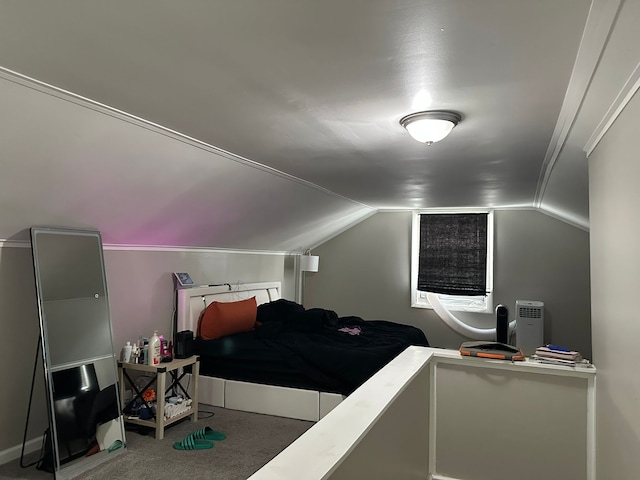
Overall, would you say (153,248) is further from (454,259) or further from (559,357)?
(454,259)

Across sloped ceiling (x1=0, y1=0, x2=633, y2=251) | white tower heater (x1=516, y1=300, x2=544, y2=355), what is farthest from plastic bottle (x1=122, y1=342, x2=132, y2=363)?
white tower heater (x1=516, y1=300, x2=544, y2=355)

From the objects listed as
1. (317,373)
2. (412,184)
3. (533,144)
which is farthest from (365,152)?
(317,373)

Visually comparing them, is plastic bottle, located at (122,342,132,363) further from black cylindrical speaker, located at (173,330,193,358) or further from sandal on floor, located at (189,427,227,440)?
sandal on floor, located at (189,427,227,440)

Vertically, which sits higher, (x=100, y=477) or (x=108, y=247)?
(x=108, y=247)

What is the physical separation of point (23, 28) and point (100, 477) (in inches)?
103

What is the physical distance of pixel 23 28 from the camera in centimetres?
158

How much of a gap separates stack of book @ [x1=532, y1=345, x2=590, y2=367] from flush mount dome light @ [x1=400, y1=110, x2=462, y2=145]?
1439 millimetres

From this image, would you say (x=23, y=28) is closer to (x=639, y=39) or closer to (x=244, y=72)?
(x=244, y=72)

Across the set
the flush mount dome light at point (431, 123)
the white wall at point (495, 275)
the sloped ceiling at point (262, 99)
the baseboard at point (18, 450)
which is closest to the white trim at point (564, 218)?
the white wall at point (495, 275)

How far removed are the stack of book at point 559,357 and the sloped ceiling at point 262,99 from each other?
1278 millimetres

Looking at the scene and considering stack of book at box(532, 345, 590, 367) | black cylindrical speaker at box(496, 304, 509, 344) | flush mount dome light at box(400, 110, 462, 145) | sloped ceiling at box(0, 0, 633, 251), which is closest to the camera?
sloped ceiling at box(0, 0, 633, 251)

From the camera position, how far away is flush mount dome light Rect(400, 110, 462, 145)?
8.09 ft

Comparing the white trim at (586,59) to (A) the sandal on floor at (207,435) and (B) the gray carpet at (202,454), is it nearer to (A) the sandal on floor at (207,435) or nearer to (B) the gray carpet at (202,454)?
(B) the gray carpet at (202,454)

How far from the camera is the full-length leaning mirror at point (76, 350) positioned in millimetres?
2926
